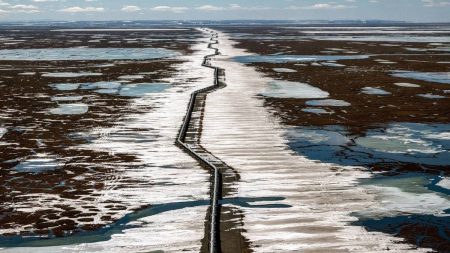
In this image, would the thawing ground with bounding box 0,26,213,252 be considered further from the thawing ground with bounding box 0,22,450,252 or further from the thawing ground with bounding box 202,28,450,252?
the thawing ground with bounding box 202,28,450,252

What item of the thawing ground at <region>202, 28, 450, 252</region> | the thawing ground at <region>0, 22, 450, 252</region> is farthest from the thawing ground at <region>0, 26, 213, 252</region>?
the thawing ground at <region>202, 28, 450, 252</region>

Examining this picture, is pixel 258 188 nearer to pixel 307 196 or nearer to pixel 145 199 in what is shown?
pixel 307 196

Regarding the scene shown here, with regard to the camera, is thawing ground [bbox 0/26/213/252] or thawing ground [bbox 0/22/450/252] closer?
thawing ground [bbox 0/26/213/252]

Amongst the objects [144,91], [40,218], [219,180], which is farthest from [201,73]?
[40,218]

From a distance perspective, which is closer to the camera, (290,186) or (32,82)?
(290,186)

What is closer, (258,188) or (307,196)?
(307,196)

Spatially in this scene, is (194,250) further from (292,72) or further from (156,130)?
(292,72)

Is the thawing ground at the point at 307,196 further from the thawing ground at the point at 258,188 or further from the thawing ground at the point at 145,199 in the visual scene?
the thawing ground at the point at 145,199

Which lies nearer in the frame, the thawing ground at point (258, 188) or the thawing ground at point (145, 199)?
the thawing ground at point (145, 199)

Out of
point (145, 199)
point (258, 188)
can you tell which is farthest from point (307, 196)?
point (145, 199)

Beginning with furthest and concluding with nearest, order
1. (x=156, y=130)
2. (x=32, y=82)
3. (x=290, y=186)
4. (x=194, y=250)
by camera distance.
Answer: (x=32, y=82) → (x=156, y=130) → (x=290, y=186) → (x=194, y=250)

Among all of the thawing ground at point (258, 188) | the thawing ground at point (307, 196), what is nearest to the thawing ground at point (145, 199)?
the thawing ground at point (258, 188)
